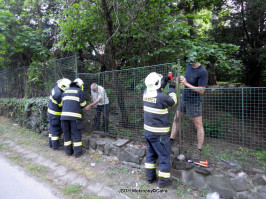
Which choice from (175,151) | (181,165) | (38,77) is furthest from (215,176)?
(38,77)

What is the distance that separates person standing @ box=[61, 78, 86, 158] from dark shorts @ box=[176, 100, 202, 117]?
242 cm

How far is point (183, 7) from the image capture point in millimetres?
7758

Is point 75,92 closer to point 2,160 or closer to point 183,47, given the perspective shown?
point 2,160

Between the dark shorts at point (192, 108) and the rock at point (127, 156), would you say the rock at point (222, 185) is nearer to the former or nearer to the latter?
the dark shorts at point (192, 108)

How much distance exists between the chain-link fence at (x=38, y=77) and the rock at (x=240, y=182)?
4668 millimetres

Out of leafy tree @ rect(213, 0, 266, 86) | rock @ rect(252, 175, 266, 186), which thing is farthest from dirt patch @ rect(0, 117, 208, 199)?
leafy tree @ rect(213, 0, 266, 86)

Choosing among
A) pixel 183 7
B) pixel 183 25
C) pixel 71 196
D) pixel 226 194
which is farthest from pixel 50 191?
pixel 183 7

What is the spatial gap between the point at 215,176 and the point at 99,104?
324cm

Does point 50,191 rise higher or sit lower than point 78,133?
lower

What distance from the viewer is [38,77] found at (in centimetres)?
716

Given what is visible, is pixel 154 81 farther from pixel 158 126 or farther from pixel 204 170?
pixel 204 170

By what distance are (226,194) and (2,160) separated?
4920mm

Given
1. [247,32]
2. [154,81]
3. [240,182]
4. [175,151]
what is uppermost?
[247,32]

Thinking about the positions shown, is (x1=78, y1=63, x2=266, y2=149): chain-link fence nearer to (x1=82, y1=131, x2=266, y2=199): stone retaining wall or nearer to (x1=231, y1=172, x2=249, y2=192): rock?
(x1=82, y1=131, x2=266, y2=199): stone retaining wall
